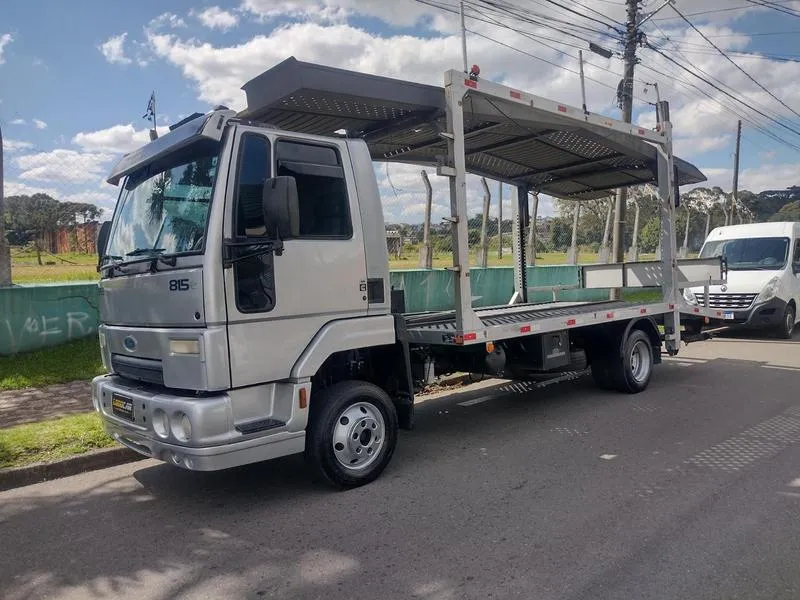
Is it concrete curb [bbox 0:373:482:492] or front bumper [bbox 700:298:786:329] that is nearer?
concrete curb [bbox 0:373:482:492]

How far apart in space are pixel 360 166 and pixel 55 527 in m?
3.29

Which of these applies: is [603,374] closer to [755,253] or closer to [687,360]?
[687,360]

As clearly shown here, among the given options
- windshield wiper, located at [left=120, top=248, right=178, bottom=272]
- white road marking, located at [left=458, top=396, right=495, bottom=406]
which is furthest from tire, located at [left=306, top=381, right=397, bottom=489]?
white road marking, located at [left=458, top=396, right=495, bottom=406]

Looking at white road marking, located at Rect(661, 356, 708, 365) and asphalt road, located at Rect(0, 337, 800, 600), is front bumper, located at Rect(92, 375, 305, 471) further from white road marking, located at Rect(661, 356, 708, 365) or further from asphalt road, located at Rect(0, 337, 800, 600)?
white road marking, located at Rect(661, 356, 708, 365)

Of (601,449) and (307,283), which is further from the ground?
(307,283)

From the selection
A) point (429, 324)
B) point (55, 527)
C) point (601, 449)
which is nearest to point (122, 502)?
point (55, 527)

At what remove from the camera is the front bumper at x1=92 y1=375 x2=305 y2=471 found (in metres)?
3.81

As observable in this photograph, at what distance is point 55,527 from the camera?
4148mm

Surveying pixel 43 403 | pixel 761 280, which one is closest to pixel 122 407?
pixel 43 403

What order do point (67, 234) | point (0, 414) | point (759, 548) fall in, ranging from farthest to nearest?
point (67, 234)
point (0, 414)
point (759, 548)

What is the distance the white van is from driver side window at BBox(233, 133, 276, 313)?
31.8ft

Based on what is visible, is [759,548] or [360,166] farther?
[360,166]

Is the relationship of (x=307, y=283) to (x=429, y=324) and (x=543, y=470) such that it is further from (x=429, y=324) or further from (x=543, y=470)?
(x=543, y=470)

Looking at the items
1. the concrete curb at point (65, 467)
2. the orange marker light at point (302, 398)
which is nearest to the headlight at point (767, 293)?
the orange marker light at point (302, 398)
